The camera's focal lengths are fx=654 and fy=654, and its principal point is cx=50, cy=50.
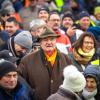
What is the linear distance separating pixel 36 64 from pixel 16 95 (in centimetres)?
97

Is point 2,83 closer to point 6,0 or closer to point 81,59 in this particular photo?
point 81,59

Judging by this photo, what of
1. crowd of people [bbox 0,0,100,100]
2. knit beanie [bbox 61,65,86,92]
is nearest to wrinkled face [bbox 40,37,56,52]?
crowd of people [bbox 0,0,100,100]

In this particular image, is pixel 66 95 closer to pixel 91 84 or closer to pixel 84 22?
pixel 91 84

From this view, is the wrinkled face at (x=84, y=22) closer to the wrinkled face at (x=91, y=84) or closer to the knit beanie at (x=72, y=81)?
the wrinkled face at (x=91, y=84)

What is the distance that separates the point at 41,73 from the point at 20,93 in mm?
841

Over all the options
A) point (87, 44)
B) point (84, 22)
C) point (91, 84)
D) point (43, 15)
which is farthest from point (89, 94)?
point (84, 22)

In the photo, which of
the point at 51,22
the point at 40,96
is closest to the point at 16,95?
the point at 40,96

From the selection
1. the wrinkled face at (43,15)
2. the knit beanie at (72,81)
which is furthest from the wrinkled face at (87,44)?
the wrinkled face at (43,15)

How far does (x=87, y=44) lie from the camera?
36.4ft

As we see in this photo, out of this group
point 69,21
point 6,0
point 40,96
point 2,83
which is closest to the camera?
point 2,83

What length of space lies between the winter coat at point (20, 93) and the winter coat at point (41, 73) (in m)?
0.37

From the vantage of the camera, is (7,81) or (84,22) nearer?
(7,81)

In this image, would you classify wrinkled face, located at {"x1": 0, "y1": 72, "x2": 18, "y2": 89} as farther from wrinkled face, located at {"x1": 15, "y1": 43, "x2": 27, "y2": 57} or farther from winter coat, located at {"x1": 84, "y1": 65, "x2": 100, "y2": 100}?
wrinkled face, located at {"x1": 15, "y1": 43, "x2": 27, "y2": 57}

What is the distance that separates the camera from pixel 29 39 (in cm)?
1076
